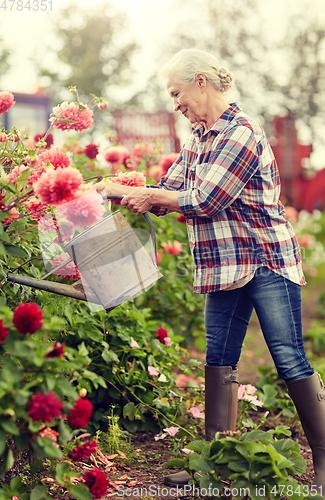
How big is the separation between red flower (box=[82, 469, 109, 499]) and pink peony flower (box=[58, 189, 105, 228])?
2.31ft

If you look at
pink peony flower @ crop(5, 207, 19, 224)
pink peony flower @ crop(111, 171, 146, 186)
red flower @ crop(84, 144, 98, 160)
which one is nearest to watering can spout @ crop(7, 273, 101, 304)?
pink peony flower @ crop(5, 207, 19, 224)

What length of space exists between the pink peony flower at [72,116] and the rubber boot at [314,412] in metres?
1.26

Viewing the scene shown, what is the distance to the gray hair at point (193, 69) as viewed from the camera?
70.4 inches

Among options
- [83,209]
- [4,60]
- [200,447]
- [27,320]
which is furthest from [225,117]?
[4,60]

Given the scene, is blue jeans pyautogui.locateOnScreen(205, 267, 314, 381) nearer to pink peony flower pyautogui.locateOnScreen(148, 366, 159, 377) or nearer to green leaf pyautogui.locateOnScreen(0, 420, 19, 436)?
pink peony flower pyautogui.locateOnScreen(148, 366, 159, 377)

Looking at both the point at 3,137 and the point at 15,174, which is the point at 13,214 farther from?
the point at 3,137

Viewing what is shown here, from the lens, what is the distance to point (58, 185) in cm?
129

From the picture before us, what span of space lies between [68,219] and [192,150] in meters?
0.75

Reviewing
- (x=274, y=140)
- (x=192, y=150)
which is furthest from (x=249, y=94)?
(x=192, y=150)

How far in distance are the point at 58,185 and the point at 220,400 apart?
109 cm

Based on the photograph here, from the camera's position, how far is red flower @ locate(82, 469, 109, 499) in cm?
133

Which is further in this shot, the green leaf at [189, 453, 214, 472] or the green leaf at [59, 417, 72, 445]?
the green leaf at [189, 453, 214, 472]

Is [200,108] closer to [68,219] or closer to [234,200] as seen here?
[234,200]

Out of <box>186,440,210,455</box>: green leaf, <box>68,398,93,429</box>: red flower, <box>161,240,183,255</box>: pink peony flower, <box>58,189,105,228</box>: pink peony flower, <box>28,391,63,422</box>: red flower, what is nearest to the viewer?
<box>28,391,63,422</box>: red flower
